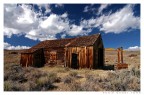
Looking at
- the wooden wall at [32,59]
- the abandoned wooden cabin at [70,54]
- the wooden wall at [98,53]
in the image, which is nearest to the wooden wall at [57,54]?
the abandoned wooden cabin at [70,54]

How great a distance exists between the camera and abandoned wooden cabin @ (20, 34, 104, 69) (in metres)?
14.8

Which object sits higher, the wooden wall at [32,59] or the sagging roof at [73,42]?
the sagging roof at [73,42]

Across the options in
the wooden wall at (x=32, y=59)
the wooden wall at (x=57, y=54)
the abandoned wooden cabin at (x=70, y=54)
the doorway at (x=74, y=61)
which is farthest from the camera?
the wooden wall at (x=32, y=59)

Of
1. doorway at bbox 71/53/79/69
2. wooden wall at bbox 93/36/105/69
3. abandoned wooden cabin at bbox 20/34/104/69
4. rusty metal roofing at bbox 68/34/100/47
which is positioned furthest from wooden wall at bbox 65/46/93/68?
wooden wall at bbox 93/36/105/69

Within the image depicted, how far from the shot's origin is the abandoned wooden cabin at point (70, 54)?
48.5 ft

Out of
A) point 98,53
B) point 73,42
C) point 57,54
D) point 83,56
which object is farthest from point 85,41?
point 57,54

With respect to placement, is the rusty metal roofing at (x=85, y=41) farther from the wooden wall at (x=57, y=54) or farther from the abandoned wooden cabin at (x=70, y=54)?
the wooden wall at (x=57, y=54)

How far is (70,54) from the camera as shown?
15891 mm

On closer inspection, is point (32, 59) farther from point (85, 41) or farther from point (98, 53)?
point (98, 53)

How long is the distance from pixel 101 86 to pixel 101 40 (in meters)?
8.74

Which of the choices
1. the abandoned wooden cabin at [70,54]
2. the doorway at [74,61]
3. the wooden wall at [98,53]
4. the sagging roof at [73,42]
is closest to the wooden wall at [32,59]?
the abandoned wooden cabin at [70,54]

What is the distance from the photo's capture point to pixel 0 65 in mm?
8781

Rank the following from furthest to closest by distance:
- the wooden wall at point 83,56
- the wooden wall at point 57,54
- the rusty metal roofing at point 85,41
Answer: the wooden wall at point 57,54 < the rusty metal roofing at point 85,41 < the wooden wall at point 83,56

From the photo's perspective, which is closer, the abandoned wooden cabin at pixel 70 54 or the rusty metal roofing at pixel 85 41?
the abandoned wooden cabin at pixel 70 54
